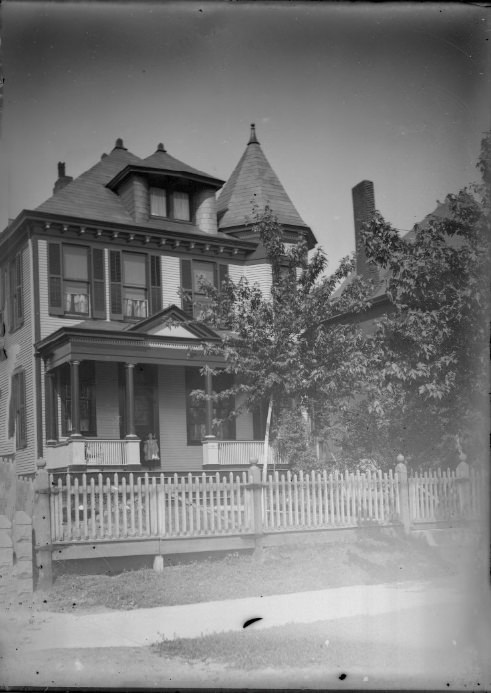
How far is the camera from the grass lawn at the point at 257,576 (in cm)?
991

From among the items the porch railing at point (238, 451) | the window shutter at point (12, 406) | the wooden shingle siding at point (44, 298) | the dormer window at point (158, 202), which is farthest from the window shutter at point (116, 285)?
the porch railing at point (238, 451)

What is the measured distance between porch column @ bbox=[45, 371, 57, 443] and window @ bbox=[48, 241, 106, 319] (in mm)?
1440

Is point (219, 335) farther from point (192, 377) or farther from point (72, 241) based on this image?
point (72, 241)

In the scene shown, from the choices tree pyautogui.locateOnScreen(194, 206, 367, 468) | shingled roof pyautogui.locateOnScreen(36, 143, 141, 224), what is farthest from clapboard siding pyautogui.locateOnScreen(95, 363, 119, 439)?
shingled roof pyautogui.locateOnScreen(36, 143, 141, 224)

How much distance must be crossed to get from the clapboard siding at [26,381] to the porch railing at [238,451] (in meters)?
4.36

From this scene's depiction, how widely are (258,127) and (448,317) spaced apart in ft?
14.9

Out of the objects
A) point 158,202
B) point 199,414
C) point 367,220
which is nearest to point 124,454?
point 199,414

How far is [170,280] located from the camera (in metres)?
18.8

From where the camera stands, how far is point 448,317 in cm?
1238

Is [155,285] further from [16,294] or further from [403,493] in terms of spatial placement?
[403,493]

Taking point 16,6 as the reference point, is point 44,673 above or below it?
below

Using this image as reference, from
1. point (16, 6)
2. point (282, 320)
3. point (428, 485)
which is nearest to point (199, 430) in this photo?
point (282, 320)

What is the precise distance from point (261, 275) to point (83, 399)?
16.8 ft

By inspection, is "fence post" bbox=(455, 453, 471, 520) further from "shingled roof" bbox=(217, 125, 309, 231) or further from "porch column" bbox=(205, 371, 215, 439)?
"porch column" bbox=(205, 371, 215, 439)
